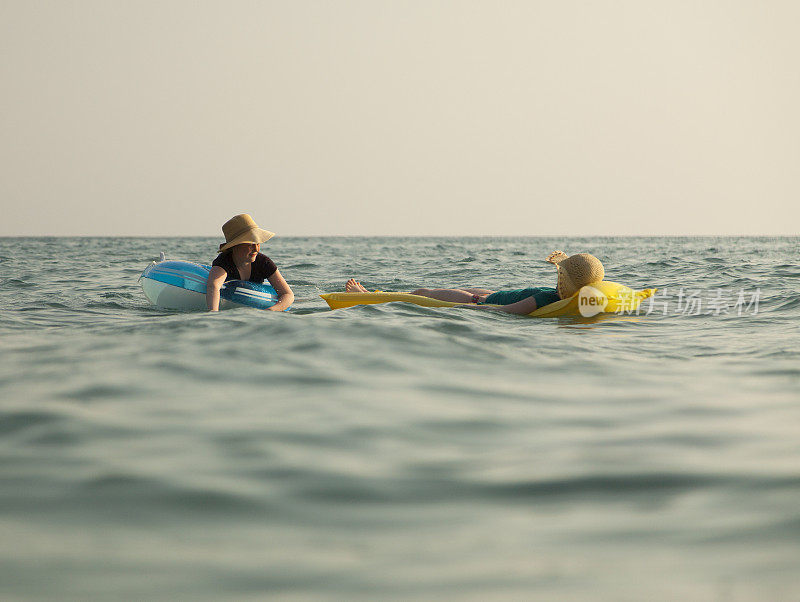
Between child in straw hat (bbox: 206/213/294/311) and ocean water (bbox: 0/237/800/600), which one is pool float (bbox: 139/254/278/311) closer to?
child in straw hat (bbox: 206/213/294/311)

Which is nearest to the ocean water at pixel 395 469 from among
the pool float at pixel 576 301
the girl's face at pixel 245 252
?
the pool float at pixel 576 301

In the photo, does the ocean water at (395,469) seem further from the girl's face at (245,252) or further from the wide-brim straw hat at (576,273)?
the girl's face at (245,252)

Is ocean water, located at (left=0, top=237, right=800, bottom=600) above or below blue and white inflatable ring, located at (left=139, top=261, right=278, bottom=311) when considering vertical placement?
below

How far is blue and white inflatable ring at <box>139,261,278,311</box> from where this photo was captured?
27.7 ft

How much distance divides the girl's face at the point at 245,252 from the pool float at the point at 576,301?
0.98 metres

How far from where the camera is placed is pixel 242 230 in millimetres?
7984

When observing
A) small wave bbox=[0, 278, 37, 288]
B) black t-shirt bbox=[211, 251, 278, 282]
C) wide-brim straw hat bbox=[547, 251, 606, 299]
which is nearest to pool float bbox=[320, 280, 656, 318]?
wide-brim straw hat bbox=[547, 251, 606, 299]

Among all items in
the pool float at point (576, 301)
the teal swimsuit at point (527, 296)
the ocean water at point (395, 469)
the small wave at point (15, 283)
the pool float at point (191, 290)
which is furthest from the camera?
the small wave at point (15, 283)

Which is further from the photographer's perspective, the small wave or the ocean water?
the small wave

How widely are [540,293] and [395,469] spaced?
5535 mm

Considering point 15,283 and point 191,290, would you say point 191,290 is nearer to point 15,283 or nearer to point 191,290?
point 191,290

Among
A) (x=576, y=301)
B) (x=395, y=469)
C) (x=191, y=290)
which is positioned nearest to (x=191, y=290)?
(x=191, y=290)

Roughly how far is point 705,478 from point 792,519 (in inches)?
16.0

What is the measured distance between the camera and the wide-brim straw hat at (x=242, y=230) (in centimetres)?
793
